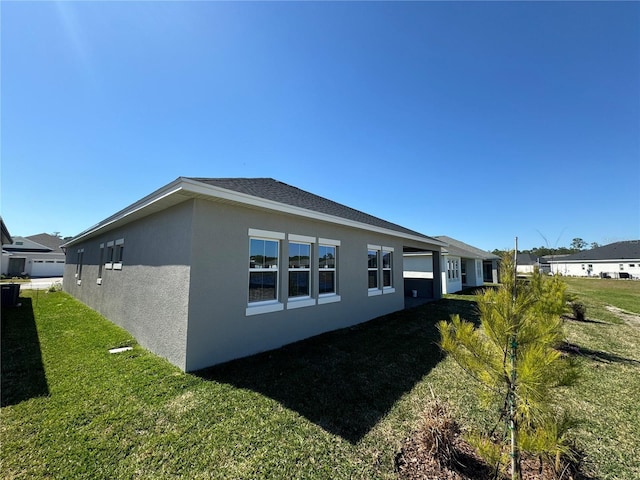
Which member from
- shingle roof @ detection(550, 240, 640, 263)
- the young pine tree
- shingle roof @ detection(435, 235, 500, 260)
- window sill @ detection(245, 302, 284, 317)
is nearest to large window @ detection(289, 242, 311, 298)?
window sill @ detection(245, 302, 284, 317)

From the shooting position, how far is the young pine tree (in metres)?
2.02

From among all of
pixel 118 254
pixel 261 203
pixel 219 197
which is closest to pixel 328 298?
pixel 261 203

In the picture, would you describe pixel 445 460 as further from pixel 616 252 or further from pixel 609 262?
pixel 616 252

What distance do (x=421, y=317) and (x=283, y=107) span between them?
9.94 metres

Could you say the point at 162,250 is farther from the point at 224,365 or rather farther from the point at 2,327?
the point at 2,327

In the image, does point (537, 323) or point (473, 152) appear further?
point (473, 152)

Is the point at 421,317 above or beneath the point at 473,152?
beneath

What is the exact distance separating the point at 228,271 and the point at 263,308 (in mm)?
1257

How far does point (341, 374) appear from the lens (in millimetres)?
4965

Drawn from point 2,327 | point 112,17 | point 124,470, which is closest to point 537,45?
point 112,17

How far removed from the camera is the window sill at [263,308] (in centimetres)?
574

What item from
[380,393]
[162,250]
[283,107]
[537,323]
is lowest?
[380,393]

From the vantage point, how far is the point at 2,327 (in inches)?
316

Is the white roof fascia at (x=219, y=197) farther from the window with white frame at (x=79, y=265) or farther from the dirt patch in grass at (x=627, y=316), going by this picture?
the dirt patch in grass at (x=627, y=316)
